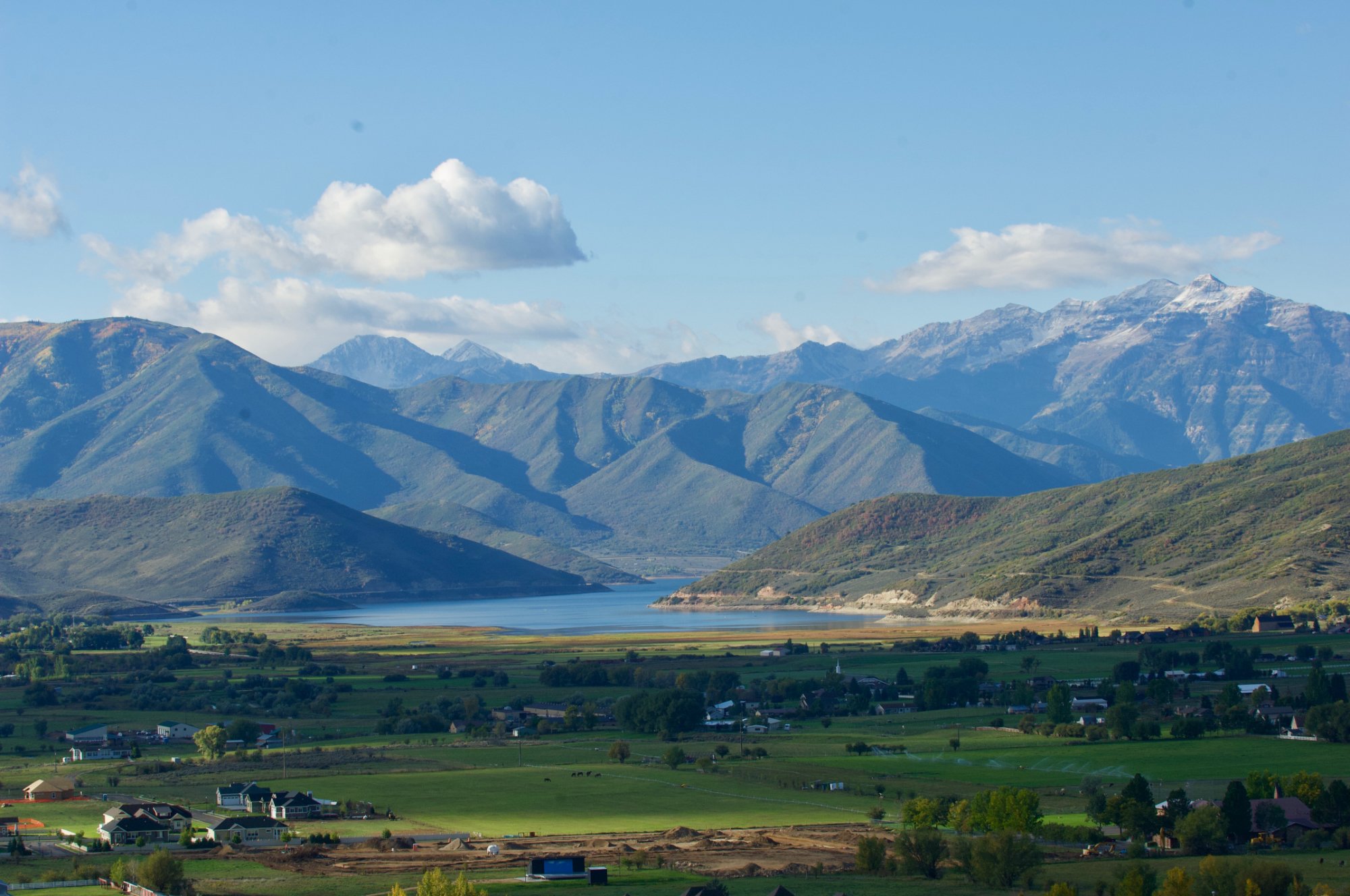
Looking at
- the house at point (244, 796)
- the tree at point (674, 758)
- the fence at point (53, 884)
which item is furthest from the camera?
the tree at point (674, 758)

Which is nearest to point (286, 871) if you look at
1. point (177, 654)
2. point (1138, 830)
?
point (1138, 830)

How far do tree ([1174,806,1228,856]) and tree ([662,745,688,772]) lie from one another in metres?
31.8

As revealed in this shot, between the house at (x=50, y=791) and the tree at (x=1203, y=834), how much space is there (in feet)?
165

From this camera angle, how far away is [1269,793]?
218 feet

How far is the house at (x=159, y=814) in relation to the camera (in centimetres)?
6644

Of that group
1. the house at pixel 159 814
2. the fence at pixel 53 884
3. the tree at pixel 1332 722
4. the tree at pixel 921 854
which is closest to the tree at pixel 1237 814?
the tree at pixel 921 854

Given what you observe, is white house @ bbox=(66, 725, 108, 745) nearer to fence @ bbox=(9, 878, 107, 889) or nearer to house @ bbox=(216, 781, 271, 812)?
house @ bbox=(216, 781, 271, 812)

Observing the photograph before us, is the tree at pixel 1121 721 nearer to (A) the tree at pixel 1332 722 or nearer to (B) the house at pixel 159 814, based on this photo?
(A) the tree at pixel 1332 722

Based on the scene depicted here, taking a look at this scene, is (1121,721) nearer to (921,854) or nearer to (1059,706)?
(1059,706)

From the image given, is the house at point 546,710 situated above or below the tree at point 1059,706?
below

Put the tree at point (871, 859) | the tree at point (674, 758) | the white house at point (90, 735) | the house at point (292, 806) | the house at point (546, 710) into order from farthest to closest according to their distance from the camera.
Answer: the house at point (546, 710) < the white house at point (90, 735) < the tree at point (674, 758) < the house at point (292, 806) < the tree at point (871, 859)

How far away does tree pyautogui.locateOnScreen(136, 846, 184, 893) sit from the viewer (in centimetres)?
5472

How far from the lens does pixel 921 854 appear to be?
57594 mm

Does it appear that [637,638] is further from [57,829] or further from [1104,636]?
[57,829]
